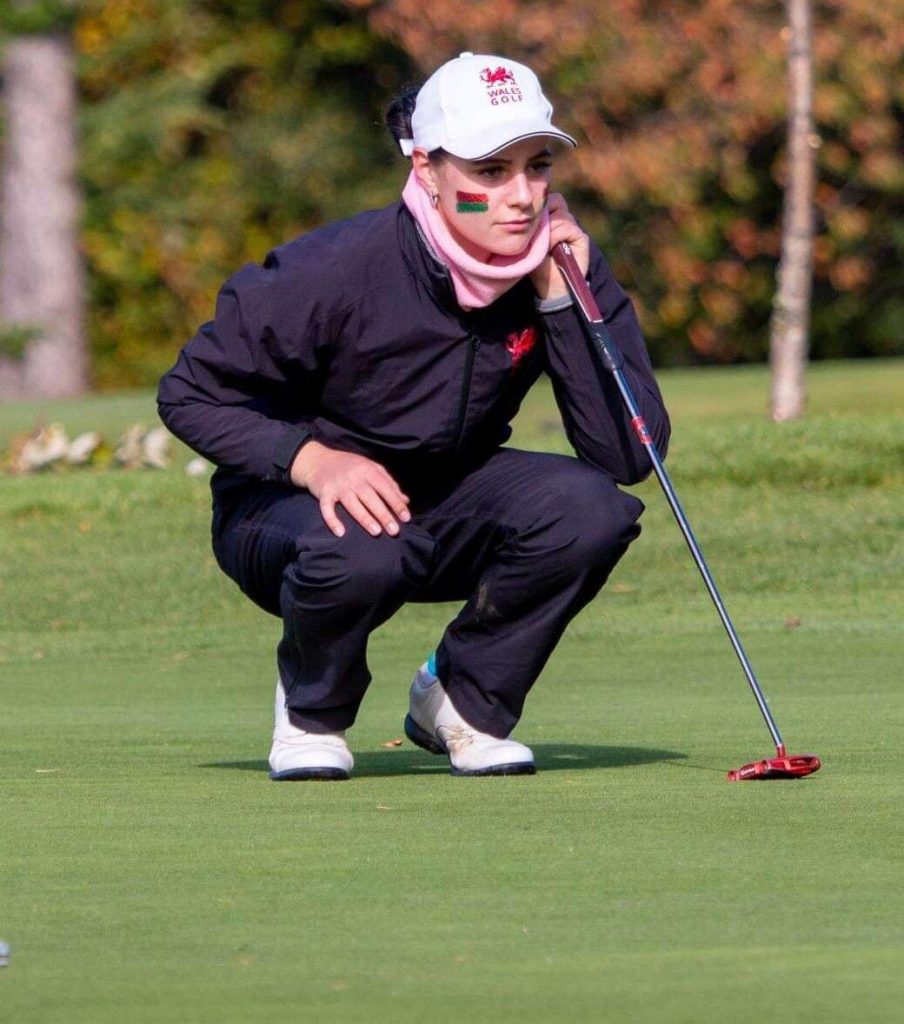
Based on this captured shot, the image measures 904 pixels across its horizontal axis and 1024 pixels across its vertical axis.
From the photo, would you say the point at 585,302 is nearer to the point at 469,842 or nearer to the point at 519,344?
the point at 519,344

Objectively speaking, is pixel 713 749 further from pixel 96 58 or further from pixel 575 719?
pixel 96 58

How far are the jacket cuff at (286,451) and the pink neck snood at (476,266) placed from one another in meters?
0.43

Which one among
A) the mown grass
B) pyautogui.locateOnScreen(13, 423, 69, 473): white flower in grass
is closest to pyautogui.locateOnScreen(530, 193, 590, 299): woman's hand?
the mown grass

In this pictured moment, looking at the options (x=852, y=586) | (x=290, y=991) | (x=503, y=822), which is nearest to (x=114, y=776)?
(x=503, y=822)

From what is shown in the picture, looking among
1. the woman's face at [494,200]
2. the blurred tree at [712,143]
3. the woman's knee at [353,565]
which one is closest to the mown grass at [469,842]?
the woman's knee at [353,565]

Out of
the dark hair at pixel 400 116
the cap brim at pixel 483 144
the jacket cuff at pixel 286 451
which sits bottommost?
the jacket cuff at pixel 286 451

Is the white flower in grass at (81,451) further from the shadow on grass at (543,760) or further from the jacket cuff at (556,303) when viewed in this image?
the jacket cuff at (556,303)

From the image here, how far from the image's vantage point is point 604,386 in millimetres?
4984

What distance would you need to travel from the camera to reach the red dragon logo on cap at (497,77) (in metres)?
4.73

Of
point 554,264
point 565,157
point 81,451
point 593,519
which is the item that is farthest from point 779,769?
point 565,157

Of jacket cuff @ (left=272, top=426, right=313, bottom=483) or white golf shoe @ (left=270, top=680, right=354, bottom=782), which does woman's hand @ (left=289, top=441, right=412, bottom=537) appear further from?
white golf shoe @ (left=270, top=680, right=354, bottom=782)

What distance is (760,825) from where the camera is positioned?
396 cm

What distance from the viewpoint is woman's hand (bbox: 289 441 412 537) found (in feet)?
15.2

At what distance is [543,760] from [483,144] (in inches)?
54.8
